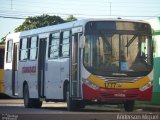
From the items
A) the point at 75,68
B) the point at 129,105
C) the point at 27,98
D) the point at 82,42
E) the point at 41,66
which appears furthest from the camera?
the point at 27,98

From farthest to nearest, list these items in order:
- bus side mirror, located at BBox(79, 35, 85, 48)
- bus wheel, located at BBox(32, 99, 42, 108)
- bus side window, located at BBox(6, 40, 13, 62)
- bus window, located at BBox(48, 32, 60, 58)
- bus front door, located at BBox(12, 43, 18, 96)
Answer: bus side window, located at BBox(6, 40, 13, 62), bus front door, located at BBox(12, 43, 18, 96), bus wheel, located at BBox(32, 99, 42, 108), bus window, located at BBox(48, 32, 60, 58), bus side mirror, located at BBox(79, 35, 85, 48)

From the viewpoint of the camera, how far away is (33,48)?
28.3 metres

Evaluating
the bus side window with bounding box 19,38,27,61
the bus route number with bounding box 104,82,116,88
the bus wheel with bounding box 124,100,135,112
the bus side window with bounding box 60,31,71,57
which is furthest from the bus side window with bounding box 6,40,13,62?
the bus route number with bounding box 104,82,116,88

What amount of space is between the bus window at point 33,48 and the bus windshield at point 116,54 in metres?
5.51

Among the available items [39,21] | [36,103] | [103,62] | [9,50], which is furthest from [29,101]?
[39,21]

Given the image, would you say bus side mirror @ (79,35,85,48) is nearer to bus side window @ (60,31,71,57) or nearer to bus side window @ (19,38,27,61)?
bus side window @ (60,31,71,57)

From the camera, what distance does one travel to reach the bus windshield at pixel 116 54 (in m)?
22.8

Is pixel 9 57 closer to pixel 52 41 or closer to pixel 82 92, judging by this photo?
pixel 52 41

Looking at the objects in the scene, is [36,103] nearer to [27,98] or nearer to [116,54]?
[27,98]

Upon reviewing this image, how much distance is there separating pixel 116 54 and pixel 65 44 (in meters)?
2.51

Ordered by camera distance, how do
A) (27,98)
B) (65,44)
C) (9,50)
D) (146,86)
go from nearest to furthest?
(146,86) < (65,44) < (27,98) < (9,50)

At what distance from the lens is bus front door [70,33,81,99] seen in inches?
920

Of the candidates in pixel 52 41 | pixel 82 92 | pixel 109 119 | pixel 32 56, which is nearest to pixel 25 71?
pixel 32 56

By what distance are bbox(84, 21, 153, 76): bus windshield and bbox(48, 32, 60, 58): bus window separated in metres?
2.98
